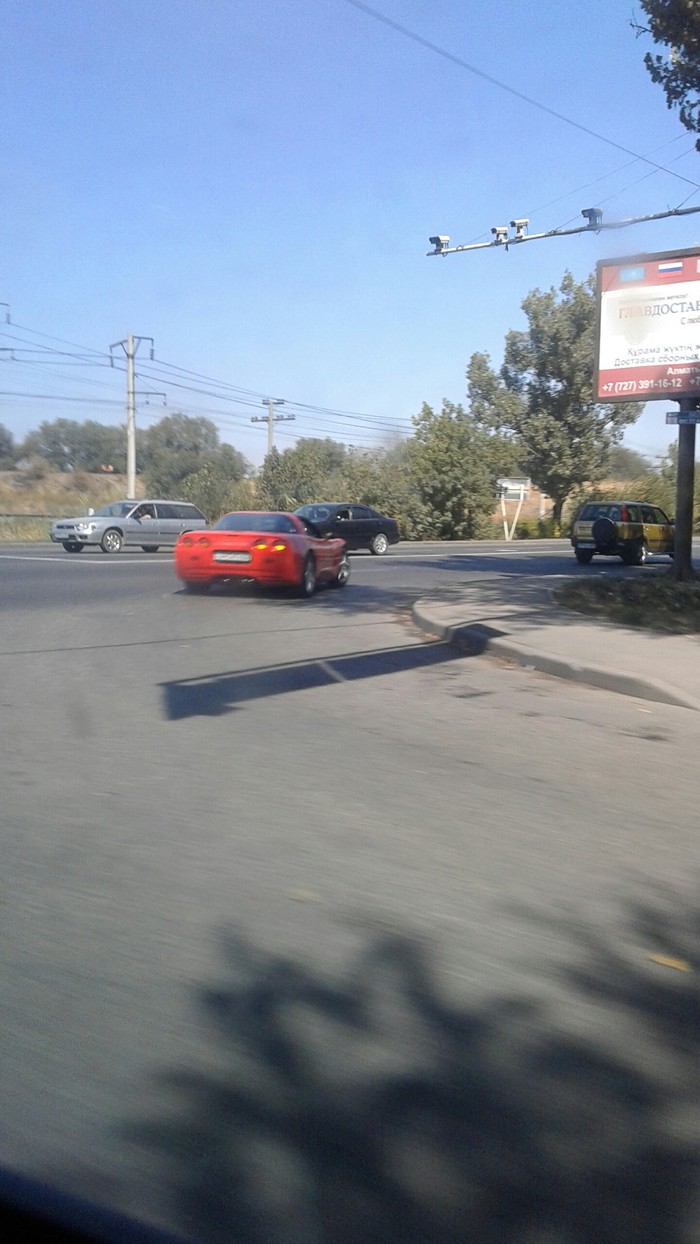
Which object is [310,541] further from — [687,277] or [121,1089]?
[121,1089]

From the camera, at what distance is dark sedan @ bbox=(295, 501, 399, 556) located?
106 feet

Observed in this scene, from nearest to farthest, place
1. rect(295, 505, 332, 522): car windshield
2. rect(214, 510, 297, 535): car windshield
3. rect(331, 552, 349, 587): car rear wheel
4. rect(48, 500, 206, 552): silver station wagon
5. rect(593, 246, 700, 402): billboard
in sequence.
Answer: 1. rect(214, 510, 297, 535): car windshield
2. rect(593, 246, 700, 402): billboard
3. rect(331, 552, 349, 587): car rear wheel
4. rect(48, 500, 206, 552): silver station wagon
5. rect(295, 505, 332, 522): car windshield

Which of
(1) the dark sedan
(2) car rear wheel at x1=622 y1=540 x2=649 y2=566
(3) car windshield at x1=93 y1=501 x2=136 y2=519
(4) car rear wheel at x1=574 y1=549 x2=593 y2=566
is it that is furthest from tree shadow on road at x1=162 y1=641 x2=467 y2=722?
(3) car windshield at x1=93 y1=501 x2=136 y2=519

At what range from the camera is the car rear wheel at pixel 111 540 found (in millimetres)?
31781

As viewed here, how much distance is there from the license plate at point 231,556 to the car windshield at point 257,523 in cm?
52

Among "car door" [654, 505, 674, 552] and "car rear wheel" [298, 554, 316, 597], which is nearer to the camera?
"car rear wheel" [298, 554, 316, 597]

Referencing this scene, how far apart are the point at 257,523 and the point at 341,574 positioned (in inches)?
124

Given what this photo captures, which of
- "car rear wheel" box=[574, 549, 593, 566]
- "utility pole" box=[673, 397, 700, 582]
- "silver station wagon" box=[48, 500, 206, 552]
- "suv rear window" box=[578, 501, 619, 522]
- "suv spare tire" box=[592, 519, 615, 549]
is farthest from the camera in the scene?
"silver station wagon" box=[48, 500, 206, 552]

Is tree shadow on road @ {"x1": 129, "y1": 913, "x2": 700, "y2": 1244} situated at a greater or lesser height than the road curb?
lesser

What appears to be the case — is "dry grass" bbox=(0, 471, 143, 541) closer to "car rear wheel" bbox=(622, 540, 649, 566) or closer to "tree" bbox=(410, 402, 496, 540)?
"tree" bbox=(410, 402, 496, 540)

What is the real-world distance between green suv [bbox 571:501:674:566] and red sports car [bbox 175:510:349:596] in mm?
13507

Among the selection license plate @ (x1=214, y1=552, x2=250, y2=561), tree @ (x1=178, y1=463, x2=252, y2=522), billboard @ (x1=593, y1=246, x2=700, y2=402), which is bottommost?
license plate @ (x1=214, y1=552, x2=250, y2=561)

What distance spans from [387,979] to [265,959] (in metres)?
0.46

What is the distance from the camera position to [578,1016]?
3.73m
